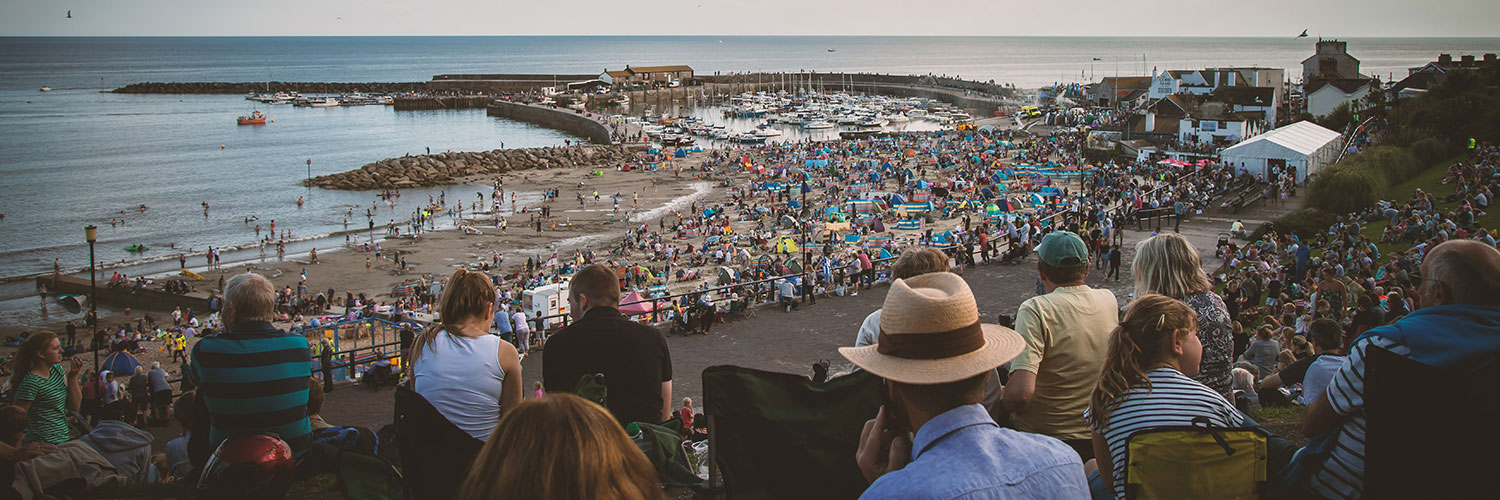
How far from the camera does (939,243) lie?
2252 centimetres

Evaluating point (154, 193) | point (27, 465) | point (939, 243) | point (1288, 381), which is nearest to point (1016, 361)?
point (1288, 381)

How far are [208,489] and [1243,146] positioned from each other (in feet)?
107

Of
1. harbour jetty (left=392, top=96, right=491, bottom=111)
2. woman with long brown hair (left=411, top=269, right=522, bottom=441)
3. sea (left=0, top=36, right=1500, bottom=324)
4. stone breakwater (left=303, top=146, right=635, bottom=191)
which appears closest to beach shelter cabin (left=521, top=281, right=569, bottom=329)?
woman with long brown hair (left=411, top=269, right=522, bottom=441)

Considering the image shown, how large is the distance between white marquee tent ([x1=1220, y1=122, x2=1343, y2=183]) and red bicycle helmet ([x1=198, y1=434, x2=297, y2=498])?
1240 inches

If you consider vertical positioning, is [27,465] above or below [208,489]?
below

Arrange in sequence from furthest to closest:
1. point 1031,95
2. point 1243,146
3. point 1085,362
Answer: point 1031,95
point 1243,146
point 1085,362

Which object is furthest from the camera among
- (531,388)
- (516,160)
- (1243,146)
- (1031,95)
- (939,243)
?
(1031,95)

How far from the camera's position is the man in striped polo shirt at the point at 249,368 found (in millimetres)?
4066

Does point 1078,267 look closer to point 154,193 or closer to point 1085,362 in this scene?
point 1085,362

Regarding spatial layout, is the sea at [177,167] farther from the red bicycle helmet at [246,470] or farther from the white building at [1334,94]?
the red bicycle helmet at [246,470]

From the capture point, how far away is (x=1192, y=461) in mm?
2928

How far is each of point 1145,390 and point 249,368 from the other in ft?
11.5

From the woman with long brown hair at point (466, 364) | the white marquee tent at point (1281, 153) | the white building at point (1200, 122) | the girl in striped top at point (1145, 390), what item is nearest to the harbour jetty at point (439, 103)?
the white building at point (1200, 122)

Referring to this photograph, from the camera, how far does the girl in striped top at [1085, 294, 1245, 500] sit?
298 centimetres
